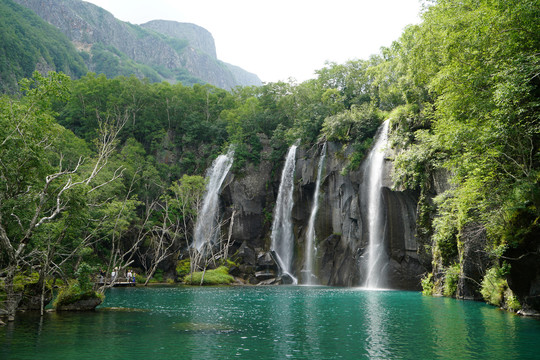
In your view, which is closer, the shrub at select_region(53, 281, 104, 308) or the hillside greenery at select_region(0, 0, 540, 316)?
the hillside greenery at select_region(0, 0, 540, 316)

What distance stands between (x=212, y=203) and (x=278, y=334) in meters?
33.9

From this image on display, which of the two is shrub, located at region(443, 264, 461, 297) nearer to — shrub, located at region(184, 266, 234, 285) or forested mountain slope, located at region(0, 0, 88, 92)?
shrub, located at region(184, 266, 234, 285)

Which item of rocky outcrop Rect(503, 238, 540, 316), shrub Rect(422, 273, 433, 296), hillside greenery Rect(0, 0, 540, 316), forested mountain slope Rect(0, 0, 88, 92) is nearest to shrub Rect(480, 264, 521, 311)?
rocky outcrop Rect(503, 238, 540, 316)

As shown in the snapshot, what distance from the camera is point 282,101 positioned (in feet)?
168

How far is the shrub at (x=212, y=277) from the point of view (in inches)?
1389

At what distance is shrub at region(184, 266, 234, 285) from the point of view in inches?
1389

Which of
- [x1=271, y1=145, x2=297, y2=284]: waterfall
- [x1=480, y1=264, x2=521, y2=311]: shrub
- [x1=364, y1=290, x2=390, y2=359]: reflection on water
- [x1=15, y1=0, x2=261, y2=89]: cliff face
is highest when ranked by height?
[x1=15, y1=0, x2=261, y2=89]: cliff face

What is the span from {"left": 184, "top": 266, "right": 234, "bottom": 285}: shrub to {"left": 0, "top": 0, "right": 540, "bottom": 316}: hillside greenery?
701 cm

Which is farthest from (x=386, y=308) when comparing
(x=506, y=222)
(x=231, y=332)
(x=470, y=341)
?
(x=231, y=332)

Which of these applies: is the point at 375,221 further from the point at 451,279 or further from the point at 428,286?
the point at 451,279

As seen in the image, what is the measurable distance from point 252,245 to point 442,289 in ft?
75.0

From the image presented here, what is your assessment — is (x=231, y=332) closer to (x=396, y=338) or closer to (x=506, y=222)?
(x=396, y=338)

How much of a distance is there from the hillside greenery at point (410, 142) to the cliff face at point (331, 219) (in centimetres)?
211

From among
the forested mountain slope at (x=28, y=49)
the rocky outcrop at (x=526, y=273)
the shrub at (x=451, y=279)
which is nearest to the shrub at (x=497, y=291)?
the rocky outcrop at (x=526, y=273)
